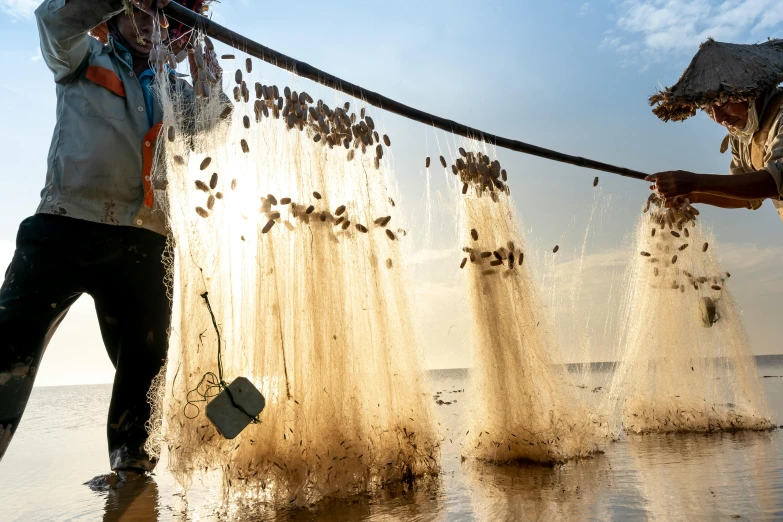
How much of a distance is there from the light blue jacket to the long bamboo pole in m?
0.36

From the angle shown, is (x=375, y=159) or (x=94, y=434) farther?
(x=94, y=434)

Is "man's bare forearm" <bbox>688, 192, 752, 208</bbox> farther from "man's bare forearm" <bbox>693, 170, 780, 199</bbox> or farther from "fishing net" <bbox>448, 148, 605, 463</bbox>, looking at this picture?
"fishing net" <bbox>448, 148, 605, 463</bbox>

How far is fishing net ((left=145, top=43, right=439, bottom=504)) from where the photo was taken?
2840mm

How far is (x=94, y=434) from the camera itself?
8398mm

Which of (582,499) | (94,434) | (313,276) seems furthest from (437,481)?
(94,434)

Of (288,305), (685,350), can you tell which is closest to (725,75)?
(685,350)

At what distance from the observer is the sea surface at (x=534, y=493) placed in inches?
102

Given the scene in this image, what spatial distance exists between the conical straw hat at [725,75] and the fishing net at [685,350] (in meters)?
1.19

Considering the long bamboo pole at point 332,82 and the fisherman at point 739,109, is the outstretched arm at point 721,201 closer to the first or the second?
the fisherman at point 739,109

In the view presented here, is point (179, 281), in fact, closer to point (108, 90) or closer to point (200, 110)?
point (200, 110)

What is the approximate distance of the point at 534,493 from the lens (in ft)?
9.63

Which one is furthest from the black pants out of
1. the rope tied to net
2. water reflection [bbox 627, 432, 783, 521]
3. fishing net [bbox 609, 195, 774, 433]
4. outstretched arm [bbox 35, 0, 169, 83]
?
fishing net [bbox 609, 195, 774, 433]

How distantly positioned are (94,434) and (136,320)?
20.1ft

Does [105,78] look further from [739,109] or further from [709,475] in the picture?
[739,109]
